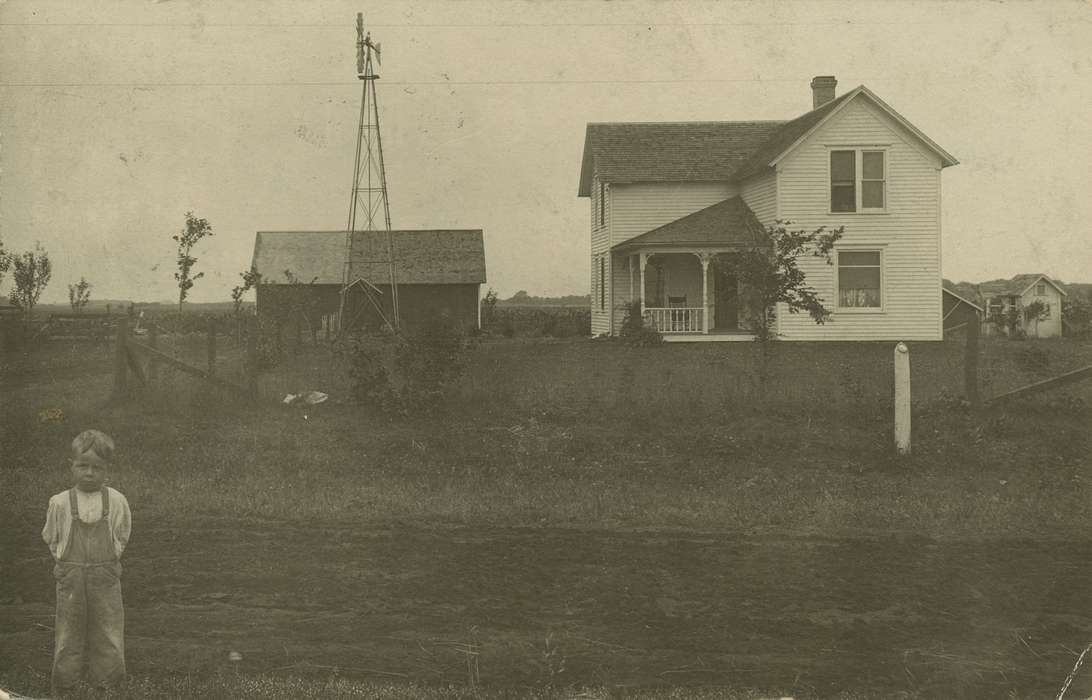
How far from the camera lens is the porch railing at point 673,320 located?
2227 centimetres

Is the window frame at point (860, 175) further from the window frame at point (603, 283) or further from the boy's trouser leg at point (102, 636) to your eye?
the boy's trouser leg at point (102, 636)

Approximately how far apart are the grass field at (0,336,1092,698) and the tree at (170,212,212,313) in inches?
82.3

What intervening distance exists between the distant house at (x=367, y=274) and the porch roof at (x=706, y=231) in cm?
535

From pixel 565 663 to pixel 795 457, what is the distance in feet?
18.8

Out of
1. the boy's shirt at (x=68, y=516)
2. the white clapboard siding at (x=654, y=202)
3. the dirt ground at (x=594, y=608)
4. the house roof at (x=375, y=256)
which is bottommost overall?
the dirt ground at (x=594, y=608)

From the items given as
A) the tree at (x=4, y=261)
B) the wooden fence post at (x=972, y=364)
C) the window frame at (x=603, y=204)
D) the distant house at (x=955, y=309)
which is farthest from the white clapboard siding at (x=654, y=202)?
the tree at (x=4, y=261)

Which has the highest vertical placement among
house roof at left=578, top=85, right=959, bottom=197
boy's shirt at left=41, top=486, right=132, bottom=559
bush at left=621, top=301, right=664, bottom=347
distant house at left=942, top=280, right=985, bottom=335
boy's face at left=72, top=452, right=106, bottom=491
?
house roof at left=578, top=85, right=959, bottom=197

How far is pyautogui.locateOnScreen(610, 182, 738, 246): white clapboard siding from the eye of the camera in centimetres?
2380

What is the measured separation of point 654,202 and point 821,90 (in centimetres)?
645

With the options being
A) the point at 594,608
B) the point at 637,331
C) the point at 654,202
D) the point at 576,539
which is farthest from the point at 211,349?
the point at 654,202

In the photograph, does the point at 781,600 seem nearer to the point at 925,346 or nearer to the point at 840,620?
the point at 840,620

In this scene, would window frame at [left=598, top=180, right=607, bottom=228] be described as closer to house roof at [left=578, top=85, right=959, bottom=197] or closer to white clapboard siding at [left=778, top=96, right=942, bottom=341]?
house roof at [left=578, top=85, right=959, bottom=197]

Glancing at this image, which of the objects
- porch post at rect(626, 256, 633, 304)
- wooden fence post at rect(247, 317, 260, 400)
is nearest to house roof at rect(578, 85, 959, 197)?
porch post at rect(626, 256, 633, 304)

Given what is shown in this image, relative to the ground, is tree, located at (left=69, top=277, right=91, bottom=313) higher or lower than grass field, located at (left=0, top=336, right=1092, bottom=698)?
higher
